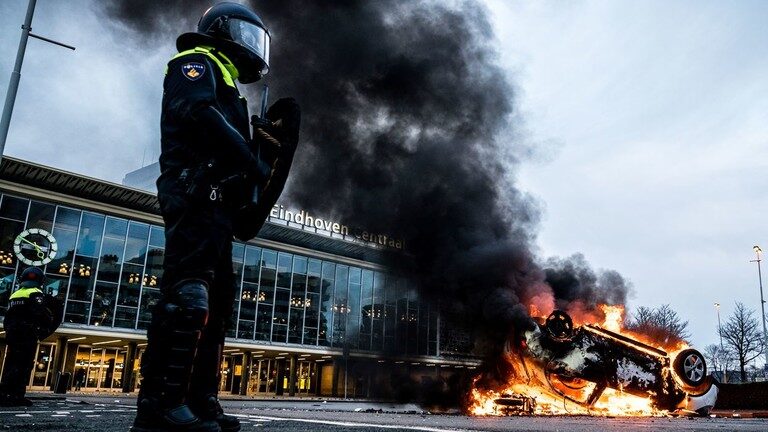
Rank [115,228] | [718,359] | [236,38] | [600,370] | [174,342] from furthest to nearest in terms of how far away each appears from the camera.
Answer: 1. [718,359]
2. [115,228]
3. [600,370]
4. [236,38]
5. [174,342]

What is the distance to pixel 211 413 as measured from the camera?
2959mm

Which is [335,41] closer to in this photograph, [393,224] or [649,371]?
[393,224]

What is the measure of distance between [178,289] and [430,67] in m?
22.3

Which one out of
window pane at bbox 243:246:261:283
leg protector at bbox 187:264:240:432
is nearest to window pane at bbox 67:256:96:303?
window pane at bbox 243:246:261:283

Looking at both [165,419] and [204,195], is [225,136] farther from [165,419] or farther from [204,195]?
[165,419]

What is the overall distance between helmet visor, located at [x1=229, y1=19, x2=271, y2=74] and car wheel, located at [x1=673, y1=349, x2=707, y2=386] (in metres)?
16.5

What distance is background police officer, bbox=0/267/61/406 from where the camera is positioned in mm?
7318

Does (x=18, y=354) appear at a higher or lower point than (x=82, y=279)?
lower

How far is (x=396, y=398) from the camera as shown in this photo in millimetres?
21844

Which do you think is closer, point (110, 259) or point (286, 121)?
point (286, 121)

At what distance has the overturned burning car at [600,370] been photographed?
15266mm

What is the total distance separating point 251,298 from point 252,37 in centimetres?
3352

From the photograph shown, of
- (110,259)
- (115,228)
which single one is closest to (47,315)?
(110,259)

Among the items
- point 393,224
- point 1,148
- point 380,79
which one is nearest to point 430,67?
point 380,79
